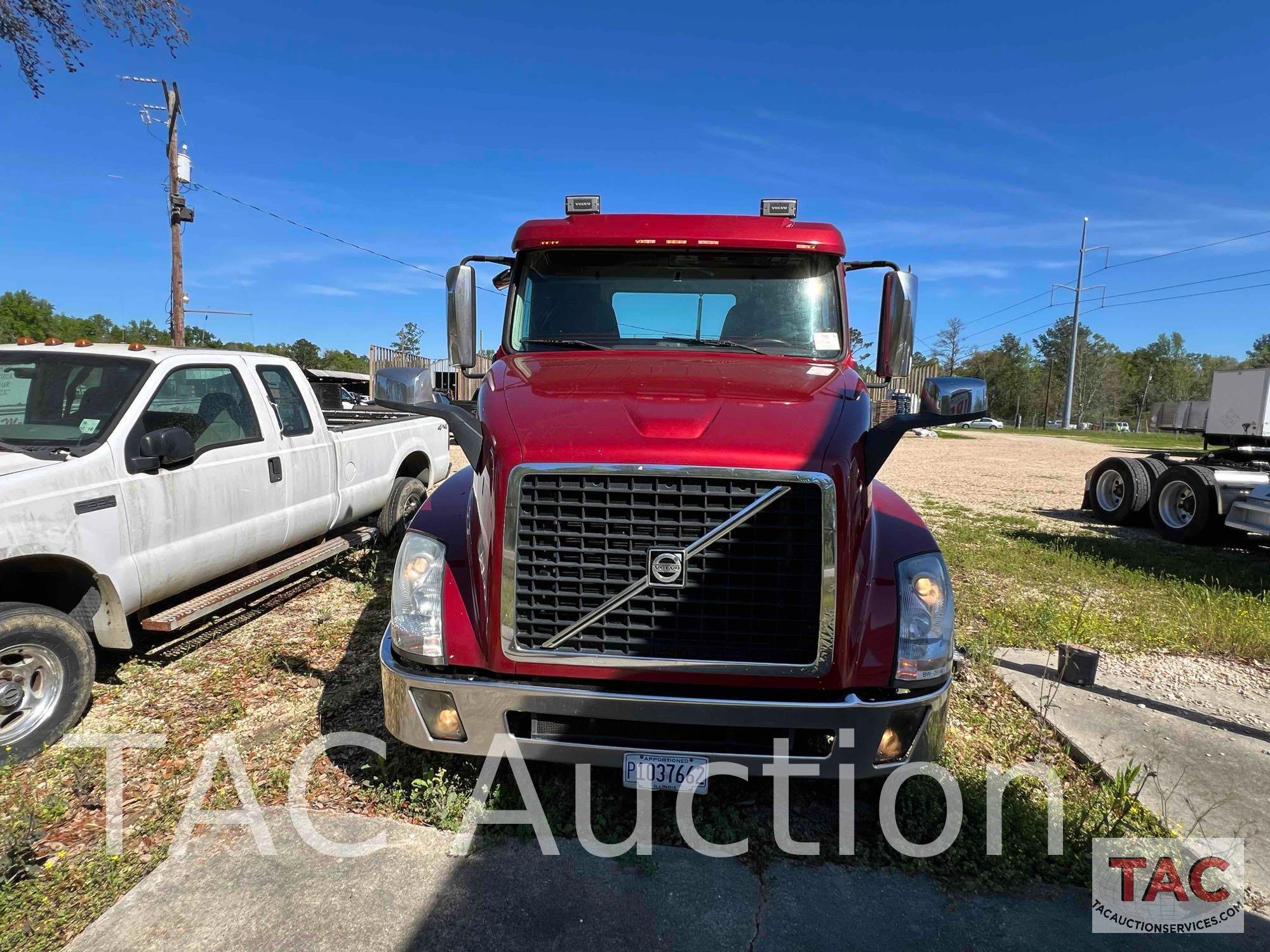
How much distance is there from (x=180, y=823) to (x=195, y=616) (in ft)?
4.93

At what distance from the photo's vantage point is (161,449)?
3.98 meters

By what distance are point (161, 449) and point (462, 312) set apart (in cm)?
182

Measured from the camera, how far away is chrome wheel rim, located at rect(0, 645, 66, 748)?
3240mm

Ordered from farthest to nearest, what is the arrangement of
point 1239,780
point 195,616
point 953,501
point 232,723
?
1. point 953,501
2. point 195,616
3. point 232,723
4. point 1239,780

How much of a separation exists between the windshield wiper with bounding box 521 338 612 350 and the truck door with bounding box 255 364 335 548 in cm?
243

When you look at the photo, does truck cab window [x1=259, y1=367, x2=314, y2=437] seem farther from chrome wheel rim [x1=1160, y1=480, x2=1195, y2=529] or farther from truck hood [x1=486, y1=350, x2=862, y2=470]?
chrome wheel rim [x1=1160, y1=480, x2=1195, y2=529]

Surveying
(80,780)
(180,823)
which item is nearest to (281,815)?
(180,823)

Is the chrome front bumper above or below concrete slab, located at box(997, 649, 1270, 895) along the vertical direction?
above

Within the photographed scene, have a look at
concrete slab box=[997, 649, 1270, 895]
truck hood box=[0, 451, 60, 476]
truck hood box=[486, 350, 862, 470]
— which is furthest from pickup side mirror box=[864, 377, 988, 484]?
truck hood box=[0, 451, 60, 476]

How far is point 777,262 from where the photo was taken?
13.0ft

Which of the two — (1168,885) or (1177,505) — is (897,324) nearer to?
(1168,885)

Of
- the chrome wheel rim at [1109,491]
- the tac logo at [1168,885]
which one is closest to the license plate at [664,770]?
the tac logo at [1168,885]

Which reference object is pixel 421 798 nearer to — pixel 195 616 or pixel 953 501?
pixel 195 616

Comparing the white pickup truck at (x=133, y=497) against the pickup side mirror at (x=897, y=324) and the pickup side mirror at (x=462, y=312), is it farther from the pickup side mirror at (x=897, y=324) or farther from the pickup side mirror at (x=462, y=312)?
the pickup side mirror at (x=897, y=324)
